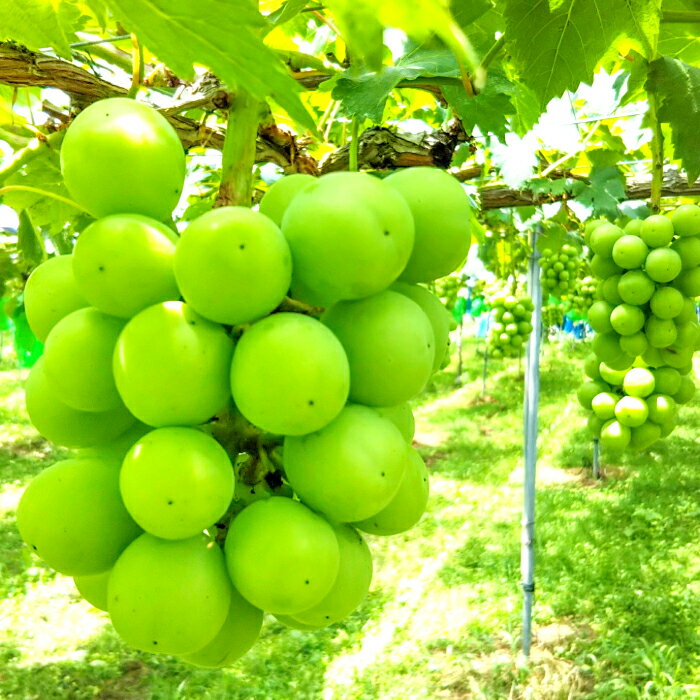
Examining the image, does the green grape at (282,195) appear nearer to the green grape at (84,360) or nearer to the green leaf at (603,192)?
the green grape at (84,360)

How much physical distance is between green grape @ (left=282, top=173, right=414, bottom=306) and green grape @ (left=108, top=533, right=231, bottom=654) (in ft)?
0.82

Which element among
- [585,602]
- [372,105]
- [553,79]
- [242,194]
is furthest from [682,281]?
[585,602]

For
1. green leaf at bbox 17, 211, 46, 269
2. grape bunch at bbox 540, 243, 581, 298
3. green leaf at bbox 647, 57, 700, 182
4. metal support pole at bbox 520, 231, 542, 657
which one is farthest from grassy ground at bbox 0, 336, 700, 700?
green leaf at bbox 647, 57, 700, 182

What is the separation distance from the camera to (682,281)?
1688mm

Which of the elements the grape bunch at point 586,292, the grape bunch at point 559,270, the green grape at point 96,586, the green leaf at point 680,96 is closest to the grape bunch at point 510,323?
the grape bunch at point 559,270

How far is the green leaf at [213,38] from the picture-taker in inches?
23.0

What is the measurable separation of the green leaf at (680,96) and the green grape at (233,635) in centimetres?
102

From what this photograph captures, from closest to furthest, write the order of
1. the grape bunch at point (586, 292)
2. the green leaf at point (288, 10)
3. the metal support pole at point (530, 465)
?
1. the green leaf at point (288, 10)
2. the metal support pole at point (530, 465)
3. the grape bunch at point (586, 292)

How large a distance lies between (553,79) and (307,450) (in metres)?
A: 0.76

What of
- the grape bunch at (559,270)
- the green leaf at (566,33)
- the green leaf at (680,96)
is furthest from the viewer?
the grape bunch at (559,270)

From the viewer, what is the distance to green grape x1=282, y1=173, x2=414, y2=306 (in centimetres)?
60

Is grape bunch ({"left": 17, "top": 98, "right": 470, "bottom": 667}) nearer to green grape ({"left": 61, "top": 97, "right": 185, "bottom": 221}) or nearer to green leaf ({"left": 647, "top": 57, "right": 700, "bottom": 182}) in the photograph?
green grape ({"left": 61, "top": 97, "right": 185, "bottom": 221})

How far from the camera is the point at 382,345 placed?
63cm

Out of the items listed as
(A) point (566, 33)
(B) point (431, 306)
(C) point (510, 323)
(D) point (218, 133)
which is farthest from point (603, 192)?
(C) point (510, 323)
